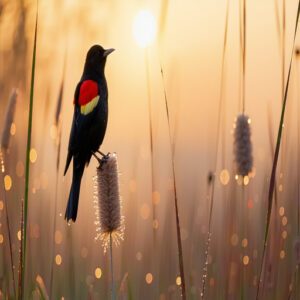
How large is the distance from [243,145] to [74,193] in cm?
77

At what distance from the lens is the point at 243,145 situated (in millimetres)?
2504

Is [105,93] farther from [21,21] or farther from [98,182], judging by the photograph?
[98,182]

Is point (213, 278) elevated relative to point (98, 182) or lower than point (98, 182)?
lower

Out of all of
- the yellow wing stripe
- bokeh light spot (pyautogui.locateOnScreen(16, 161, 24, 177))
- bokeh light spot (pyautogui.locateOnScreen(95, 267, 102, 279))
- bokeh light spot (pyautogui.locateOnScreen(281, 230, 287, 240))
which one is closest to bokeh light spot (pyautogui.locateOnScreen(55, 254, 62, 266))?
bokeh light spot (pyautogui.locateOnScreen(95, 267, 102, 279))

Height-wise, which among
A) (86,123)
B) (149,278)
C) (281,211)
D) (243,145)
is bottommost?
(149,278)

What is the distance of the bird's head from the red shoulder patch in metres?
0.21

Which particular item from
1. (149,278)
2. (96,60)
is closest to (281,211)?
(149,278)

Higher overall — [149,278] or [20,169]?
[20,169]

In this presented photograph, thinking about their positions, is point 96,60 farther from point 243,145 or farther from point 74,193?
point 243,145

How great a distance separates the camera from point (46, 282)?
131 inches

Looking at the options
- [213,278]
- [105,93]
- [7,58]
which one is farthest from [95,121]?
[7,58]

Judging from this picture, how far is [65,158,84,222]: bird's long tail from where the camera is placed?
2.60 metres

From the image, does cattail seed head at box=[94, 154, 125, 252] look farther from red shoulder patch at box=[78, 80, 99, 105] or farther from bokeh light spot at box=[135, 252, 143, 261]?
bokeh light spot at box=[135, 252, 143, 261]

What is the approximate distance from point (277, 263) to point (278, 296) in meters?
0.16
